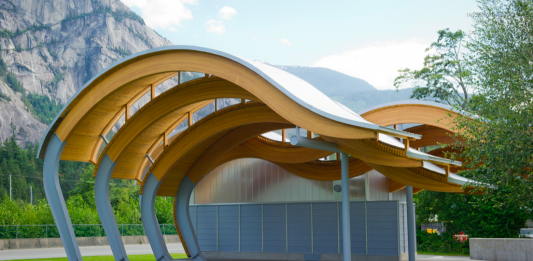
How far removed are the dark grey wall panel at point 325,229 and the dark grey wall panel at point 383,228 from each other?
1.61 meters

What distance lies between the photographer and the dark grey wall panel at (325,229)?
2217cm

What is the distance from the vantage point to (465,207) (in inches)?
1340

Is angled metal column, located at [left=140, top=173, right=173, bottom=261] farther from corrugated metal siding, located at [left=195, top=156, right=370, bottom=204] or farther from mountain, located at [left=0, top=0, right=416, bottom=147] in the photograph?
mountain, located at [left=0, top=0, right=416, bottom=147]

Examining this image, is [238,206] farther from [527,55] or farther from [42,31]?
[42,31]

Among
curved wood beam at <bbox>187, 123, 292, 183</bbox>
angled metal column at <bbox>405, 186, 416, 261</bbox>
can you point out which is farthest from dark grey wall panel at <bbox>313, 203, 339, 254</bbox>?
curved wood beam at <bbox>187, 123, 292, 183</bbox>

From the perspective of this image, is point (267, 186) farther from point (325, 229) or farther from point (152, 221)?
point (152, 221)

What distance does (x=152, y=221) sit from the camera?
816 inches

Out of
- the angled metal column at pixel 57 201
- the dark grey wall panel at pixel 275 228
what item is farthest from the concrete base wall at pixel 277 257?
the angled metal column at pixel 57 201

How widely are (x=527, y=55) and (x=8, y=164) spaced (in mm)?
93483

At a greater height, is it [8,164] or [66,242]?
[8,164]

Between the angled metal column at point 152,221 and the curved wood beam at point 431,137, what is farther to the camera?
the curved wood beam at point 431,137

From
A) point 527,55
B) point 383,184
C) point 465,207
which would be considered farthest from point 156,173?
point 465,207

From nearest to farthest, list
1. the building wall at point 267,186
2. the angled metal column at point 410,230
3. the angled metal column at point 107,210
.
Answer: the angled metal column at point 107,210
the angled metal column at point 410,230
the building wall at point 267,186

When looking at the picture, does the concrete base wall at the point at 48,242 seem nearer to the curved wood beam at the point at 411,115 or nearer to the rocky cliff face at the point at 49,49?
the curved wood beam at the point at 411,115
